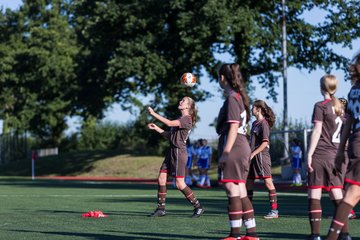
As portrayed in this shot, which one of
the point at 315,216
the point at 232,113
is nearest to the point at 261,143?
the point at 315,216

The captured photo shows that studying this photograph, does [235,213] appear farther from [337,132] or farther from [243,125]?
[337,132]

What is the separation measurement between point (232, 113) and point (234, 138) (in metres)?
0.30

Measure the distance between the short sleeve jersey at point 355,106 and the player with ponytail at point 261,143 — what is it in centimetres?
546

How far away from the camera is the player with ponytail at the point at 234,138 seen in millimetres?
10141

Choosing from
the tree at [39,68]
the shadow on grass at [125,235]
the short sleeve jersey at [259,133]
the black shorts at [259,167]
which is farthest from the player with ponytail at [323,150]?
the tree at [39,68]

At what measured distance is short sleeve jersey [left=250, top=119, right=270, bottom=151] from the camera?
15275 mm

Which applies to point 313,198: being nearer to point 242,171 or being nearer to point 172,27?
point 242,171

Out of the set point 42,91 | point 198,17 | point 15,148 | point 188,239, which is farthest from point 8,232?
point 15,148

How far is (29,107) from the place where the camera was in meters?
71.8

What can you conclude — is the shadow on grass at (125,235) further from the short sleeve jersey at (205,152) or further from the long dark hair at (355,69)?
the short sleeve jersey at (205,152)

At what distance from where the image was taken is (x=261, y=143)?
1527cm

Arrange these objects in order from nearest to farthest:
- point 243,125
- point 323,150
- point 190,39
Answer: point 243,125, point 323,150, point 190,39

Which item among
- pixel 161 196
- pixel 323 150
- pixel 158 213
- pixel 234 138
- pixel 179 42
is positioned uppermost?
pixel 179 42

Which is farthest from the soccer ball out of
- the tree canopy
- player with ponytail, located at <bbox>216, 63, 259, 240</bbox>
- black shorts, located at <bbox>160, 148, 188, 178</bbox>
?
the tree canopy
